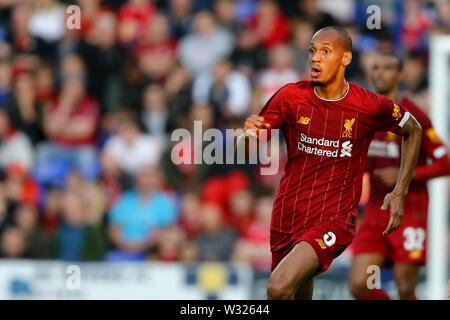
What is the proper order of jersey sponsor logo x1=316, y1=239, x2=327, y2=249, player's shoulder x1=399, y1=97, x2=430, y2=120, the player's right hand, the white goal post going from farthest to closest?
the white goal post → player's shoulder x1=399, y1=97, x2=430, y2=120 → jersey sponsor logo x1=316, y1=239, x2=327, y2=249 → the player's right hand

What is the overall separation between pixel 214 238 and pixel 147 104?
8.16 ft

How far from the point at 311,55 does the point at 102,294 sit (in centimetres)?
522

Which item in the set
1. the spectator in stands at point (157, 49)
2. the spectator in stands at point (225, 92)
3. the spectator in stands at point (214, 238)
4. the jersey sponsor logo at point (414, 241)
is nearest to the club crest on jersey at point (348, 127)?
the jersey sponsor logo at point (414, 241)

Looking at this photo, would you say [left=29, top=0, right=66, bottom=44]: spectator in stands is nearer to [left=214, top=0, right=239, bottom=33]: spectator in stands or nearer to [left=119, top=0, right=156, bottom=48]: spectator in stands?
[left=119, top=0, right=156, bottom=48]: spectator in stands

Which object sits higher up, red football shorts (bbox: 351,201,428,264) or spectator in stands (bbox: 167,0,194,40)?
spectator in stands (bbox: 167,0,194,40)

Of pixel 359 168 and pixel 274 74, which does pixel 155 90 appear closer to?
pixel 274 74

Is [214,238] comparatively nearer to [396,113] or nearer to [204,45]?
[204,45]

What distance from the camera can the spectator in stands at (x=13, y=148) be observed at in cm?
1268

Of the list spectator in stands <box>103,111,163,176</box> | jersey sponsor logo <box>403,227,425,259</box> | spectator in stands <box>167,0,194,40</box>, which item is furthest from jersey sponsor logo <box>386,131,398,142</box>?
spectator in stands <box>167,0,194,40</box>

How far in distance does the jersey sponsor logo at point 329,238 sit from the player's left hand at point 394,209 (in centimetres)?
36

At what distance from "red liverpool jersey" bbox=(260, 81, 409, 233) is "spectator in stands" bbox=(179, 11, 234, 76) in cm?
662

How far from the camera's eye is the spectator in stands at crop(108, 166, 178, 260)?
38.2 feet

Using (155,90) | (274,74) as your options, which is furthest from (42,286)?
(274,74)
